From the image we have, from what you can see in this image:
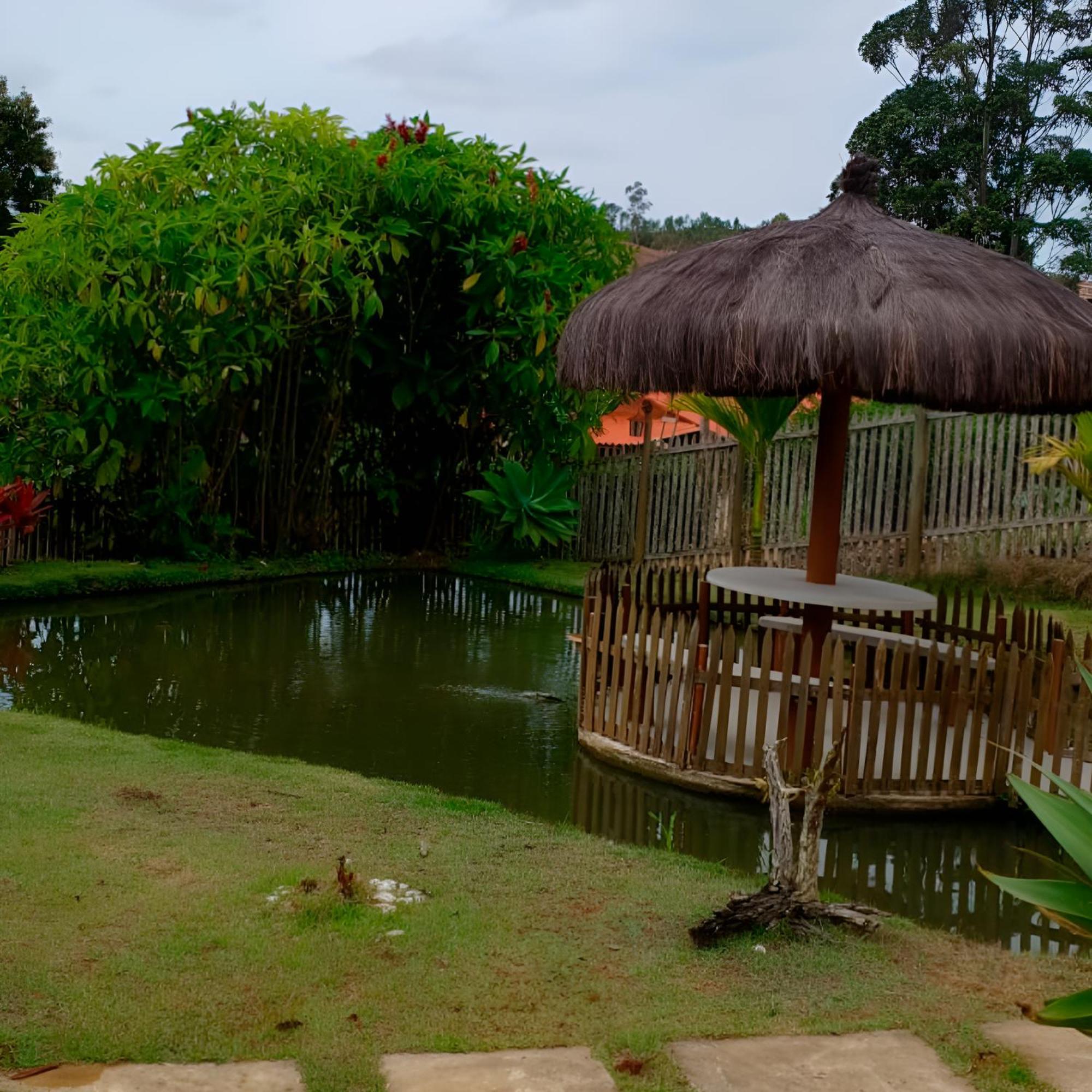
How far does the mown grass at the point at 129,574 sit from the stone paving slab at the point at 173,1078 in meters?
9.53

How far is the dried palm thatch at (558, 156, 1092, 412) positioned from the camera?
6402 mm

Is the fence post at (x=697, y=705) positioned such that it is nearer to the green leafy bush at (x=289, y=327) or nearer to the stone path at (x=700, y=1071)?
the stone path at (x=700, y=1071)

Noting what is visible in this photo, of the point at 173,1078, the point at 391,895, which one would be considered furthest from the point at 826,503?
the point at 173,1078

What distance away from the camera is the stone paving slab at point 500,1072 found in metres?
3.31

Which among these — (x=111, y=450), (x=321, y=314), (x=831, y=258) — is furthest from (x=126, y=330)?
(x=831, y=258)

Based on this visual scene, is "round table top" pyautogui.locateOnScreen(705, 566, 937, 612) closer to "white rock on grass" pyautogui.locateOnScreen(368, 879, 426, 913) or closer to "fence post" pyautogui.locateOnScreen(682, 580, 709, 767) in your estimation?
"fence post" pyautogui.locateOnScreen(682, 580, 709, 767)

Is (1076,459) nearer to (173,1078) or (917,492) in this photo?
(917,492)

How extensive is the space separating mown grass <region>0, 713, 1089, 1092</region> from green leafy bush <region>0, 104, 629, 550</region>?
8.01m

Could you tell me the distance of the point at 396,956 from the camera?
163 inches

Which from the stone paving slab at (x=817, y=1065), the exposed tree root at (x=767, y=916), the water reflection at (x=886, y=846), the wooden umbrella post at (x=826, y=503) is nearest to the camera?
the stone paving slab at (x=817, y=1065)

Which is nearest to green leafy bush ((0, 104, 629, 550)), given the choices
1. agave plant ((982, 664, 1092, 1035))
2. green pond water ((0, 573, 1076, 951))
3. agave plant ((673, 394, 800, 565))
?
green pond water ((0, 573, 1076, 951))

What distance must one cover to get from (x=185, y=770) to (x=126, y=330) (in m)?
7.71

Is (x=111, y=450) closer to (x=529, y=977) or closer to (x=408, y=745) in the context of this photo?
(x=408, y=745)

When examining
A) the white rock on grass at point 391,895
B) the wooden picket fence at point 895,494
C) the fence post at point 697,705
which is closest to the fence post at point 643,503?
the wooden picket fence at point 895,494
